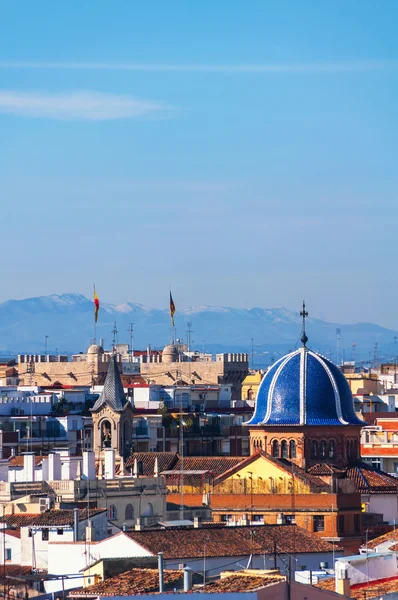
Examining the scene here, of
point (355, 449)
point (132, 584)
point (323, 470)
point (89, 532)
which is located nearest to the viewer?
point (132, 584)

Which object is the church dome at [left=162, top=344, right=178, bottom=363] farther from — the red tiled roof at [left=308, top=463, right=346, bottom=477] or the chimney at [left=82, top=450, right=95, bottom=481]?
the chimney at [left=82, top=450, right=95, bottom=481]

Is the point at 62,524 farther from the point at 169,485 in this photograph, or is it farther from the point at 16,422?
the point at 16,422

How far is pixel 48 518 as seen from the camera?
188 feet

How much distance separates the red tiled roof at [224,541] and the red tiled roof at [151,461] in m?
24.2

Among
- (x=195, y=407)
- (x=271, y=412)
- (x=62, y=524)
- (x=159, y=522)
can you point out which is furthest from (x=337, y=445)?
(x=195, y=407)

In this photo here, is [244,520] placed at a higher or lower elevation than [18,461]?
lower

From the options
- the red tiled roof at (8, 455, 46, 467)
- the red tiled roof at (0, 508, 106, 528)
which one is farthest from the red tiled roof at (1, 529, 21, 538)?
the red tiled roof at (8, 455, 46, 467)

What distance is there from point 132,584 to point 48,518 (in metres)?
14.3

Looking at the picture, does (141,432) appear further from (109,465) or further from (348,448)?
(109,465)

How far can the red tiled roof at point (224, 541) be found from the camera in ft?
171

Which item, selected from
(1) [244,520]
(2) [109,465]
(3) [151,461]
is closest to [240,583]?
(1) [244,520]

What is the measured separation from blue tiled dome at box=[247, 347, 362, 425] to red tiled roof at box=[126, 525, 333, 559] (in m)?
20.0

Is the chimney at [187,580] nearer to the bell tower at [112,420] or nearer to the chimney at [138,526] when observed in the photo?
the chimney at [138,526]

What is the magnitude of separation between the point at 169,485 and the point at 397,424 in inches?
1269
